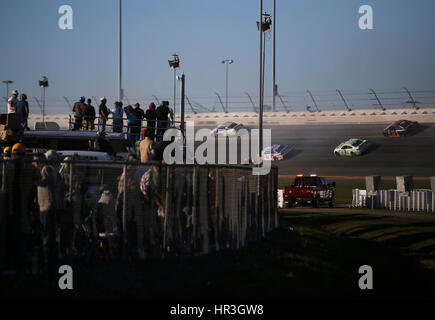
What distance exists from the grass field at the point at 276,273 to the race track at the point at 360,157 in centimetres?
3371

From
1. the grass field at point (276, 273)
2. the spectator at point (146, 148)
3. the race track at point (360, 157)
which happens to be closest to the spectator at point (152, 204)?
the grass field at point (276, 273)

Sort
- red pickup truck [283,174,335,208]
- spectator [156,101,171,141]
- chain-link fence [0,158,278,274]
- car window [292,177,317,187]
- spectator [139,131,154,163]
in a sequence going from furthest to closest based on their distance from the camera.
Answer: car window [292,177,317,187], red pickup truck [283,174,335,208], spectator [156,101,171,141], spectator [139,131,154,163], chain-link fence [0,158,278,274]

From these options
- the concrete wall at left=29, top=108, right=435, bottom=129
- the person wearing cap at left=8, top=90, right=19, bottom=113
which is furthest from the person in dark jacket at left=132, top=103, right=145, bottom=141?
the concrete wall at left=29, top=108, right=435, bottom=129

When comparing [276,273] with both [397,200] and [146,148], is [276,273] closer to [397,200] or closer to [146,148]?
[146,148]

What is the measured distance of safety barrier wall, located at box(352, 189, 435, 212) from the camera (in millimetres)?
33719

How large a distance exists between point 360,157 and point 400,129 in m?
8.76

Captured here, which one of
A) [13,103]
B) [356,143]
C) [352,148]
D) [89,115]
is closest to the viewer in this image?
[13,103]

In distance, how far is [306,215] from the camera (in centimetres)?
2739

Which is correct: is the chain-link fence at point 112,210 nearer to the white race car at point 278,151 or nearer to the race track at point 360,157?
the race track at point 360,157

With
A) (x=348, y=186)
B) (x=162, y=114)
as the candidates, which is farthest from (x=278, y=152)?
(x=162, y=114)

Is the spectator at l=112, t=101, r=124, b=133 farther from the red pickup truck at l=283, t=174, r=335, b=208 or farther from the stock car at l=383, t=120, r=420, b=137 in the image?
the stock car at l=383, t=120, r=420, b=137

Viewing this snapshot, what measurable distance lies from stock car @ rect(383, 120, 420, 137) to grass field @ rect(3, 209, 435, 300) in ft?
155

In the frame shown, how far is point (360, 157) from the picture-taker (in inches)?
2343
